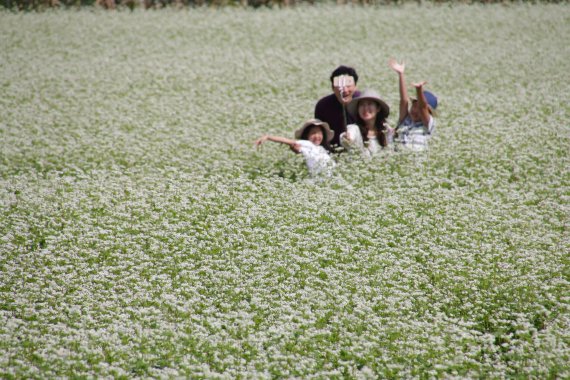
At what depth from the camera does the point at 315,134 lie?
10078mm

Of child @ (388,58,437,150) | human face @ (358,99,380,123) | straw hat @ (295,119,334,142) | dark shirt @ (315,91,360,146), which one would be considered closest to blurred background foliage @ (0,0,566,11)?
dark shirt @ (315,91,360,146)

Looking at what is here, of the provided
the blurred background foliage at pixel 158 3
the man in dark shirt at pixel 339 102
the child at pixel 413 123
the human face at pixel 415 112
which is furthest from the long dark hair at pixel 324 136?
the blurred background foliage at pixel 158 3

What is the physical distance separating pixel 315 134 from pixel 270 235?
2.72 m

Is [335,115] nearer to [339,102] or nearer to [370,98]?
[339,102]

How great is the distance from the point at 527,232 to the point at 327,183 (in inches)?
111

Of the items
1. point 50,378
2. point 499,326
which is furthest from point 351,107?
point 50,378

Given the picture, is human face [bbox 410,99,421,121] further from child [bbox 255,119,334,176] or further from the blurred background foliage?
the blurred background foliage

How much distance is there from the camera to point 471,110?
1317 cm

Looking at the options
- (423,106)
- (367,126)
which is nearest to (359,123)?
(367,126)

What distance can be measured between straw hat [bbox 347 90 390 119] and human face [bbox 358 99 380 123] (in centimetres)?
6

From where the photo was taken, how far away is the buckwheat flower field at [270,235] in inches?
224

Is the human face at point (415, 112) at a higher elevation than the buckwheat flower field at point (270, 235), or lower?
higher

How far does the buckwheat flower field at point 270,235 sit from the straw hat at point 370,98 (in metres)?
0.76

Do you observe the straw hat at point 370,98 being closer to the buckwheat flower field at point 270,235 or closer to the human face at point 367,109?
the human face at point 367,109
